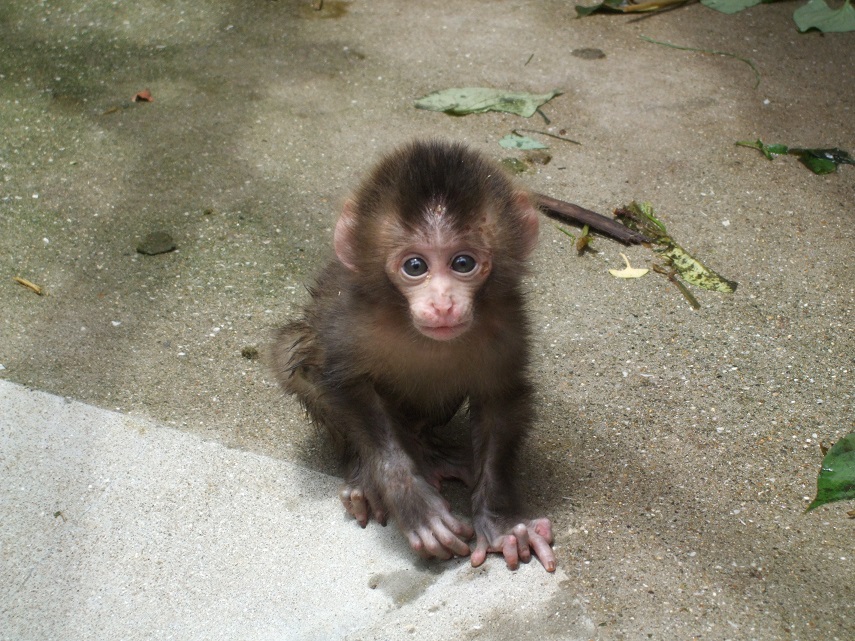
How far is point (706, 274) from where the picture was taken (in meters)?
4.90

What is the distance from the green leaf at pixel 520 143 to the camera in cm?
584

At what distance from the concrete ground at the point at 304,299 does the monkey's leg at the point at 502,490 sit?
84 millimetres

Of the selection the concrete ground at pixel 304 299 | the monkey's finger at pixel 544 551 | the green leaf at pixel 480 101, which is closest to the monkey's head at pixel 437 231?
the concrete ground at pixel 304 299

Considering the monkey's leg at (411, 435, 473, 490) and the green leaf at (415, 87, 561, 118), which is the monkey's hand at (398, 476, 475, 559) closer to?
the monkey's leg at (411, 435, 473, 490)

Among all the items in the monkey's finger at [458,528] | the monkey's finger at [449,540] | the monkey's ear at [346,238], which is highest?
the monkey's ear at [346,238]

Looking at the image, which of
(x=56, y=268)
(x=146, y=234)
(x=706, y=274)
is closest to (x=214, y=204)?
(x=146, y=234)

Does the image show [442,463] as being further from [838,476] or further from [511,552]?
[838,476]

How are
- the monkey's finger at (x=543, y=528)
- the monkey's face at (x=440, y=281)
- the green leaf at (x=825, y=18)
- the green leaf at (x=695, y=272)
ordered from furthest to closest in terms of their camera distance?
the green leaf at (x=825, y=18), the green leaf at (x=695, y=272), the monkey's finger at (x=543, y=528), the monkey's face at (x=440, y=281)

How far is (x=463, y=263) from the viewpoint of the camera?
329 cm

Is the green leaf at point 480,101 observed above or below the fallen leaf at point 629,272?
below

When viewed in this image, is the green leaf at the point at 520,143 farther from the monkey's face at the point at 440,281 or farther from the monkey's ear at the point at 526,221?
the monkey's face at the point at 440,281

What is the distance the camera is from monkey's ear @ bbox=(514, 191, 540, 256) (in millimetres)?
3535

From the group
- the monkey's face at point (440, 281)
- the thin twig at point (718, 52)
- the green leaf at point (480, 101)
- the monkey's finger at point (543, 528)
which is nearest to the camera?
the monkey's face at point (440, 281)

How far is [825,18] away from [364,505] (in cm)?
538
